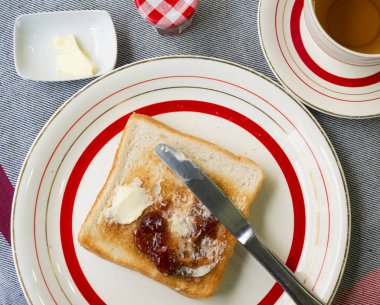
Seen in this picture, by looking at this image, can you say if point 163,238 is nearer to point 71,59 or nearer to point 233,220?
point 233,220

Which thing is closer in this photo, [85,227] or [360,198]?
[85,227]

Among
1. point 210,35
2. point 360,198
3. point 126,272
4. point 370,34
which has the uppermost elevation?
point 370,34

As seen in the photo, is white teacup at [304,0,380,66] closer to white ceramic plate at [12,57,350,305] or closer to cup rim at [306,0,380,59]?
cup rim at [306,0,380,59]

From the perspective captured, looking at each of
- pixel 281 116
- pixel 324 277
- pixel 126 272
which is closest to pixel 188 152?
pixel 281 116

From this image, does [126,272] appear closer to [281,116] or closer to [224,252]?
[224,252]

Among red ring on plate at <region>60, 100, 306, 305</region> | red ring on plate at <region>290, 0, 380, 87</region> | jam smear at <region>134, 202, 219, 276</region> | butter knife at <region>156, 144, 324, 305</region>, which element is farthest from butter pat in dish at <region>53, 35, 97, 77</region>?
red ring on plate at <region>290, 0, 380, 87</region>

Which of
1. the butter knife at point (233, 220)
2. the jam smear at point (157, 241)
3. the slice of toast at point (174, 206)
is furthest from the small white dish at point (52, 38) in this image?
the jam smear at point (157, 241)

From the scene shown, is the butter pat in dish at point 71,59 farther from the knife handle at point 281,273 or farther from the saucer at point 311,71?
the knife handle at point 281,273

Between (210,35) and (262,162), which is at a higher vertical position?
(210,35)

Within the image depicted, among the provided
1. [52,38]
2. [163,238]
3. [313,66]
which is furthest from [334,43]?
[52,38]
